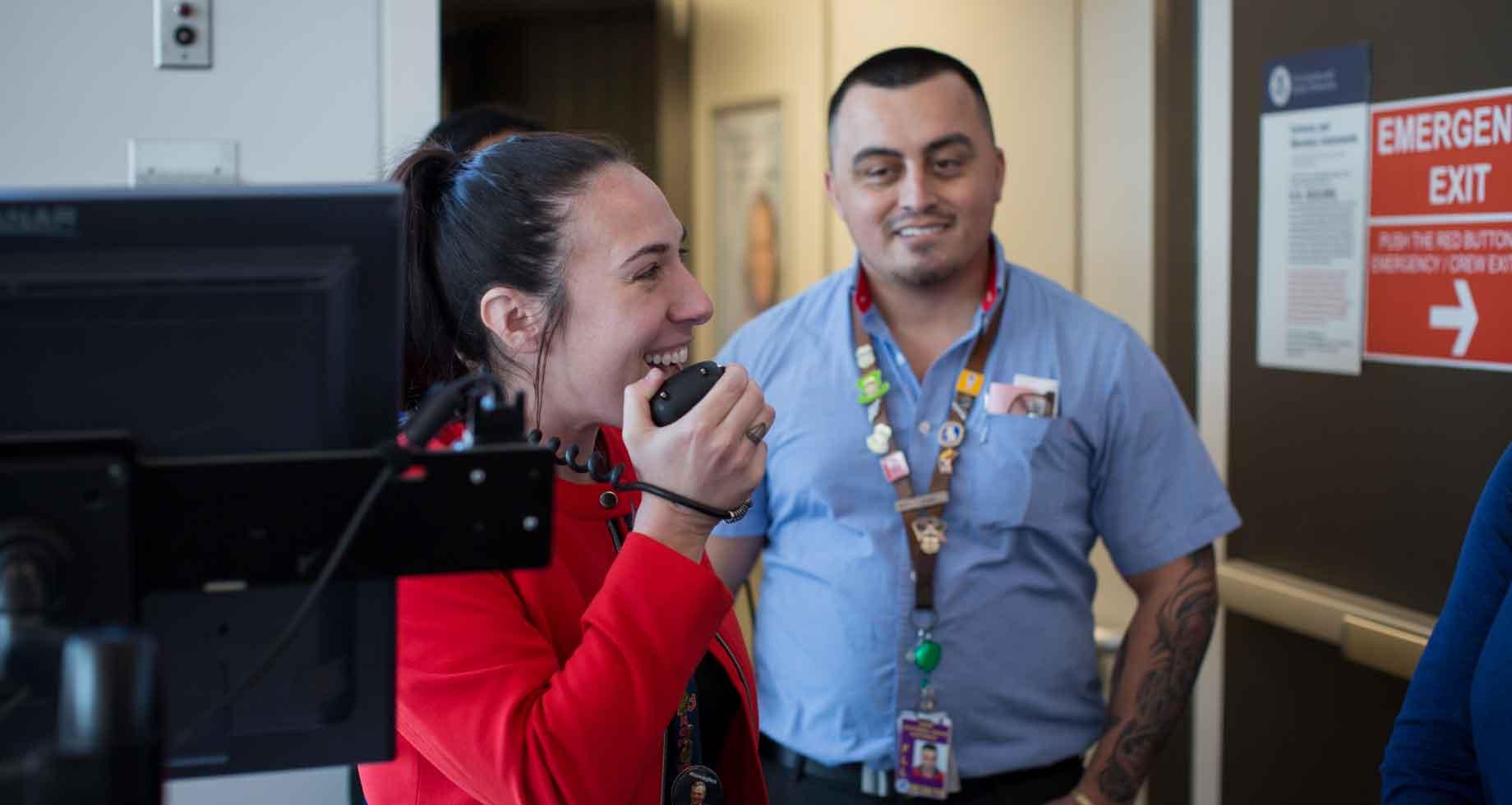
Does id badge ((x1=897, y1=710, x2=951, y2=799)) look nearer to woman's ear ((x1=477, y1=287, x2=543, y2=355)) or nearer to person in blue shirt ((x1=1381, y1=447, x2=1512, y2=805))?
person in blue shirt ((x1=1381, y1=447, x2=1512, y2=805))

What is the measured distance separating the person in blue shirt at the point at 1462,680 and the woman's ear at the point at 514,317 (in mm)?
1074

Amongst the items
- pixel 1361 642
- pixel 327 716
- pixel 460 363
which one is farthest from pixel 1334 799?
pixel 327 716

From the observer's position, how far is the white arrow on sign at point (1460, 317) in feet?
8.16

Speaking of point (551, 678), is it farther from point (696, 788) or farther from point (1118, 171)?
point (1118, 171)

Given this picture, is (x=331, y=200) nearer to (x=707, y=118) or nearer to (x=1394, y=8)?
(x=1394, y=8)

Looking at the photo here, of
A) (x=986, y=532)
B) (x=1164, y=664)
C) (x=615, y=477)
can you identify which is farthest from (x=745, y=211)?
(x=615, y=477)

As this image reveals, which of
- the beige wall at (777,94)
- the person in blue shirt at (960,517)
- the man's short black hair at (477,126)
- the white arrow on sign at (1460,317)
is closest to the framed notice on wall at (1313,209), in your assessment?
the white arrow on sign at (1460,317)

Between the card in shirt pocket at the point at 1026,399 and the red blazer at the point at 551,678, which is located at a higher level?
the card in shirt pocket at the point at 1026,399

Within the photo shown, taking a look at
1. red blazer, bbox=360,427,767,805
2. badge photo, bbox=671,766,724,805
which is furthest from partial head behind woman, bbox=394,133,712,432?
badge photo, bbox=671,766,724,805

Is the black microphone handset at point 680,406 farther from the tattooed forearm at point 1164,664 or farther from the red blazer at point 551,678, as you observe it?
the tattooed forearm at point 1164,664

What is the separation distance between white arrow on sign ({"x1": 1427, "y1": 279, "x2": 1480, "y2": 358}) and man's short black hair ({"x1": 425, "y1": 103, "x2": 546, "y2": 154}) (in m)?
1.74

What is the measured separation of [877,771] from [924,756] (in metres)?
0.10

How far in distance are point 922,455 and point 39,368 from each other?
5.52 feet

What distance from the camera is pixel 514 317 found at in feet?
4.94
